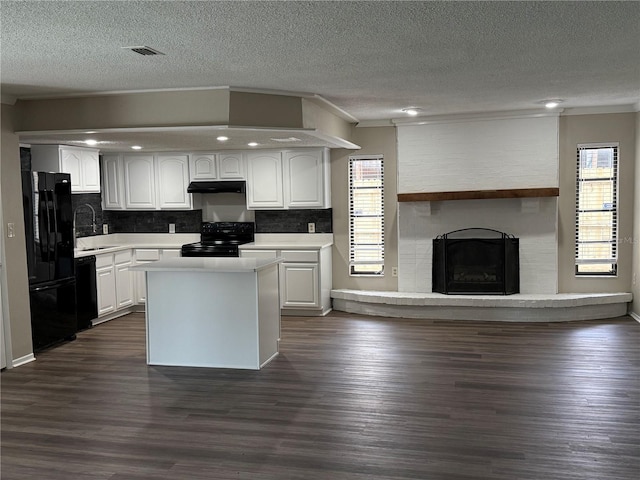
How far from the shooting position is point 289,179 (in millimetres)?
7562

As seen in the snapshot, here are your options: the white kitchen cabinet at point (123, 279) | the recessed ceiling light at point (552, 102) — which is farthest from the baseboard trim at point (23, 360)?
the recessed ceiling light at point (552, 102)

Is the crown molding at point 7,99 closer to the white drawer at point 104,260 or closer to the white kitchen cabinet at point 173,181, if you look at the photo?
the white drawer at point 104,260

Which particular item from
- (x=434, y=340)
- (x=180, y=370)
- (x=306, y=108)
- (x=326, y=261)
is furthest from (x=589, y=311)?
(x=180, y=370)

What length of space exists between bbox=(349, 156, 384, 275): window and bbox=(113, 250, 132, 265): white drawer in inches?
109

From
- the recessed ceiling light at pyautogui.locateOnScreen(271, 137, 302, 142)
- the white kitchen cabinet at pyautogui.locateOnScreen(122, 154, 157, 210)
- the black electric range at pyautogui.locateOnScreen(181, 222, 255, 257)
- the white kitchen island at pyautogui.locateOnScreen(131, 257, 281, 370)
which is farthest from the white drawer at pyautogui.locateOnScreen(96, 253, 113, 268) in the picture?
the recessed ceiling light at pyautogui.locateOnScreen(271, 137, 302, 142)

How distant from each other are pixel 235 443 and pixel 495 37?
2.84m

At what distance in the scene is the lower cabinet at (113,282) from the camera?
7.04 meters

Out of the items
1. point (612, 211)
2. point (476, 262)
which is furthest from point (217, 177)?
point (612, 211)

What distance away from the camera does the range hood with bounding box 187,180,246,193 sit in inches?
301

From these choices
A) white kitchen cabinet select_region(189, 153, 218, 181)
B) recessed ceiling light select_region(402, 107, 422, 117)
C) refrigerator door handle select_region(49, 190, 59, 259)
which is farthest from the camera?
white kitchen cabinet select_region(189, 153, 218, 181)

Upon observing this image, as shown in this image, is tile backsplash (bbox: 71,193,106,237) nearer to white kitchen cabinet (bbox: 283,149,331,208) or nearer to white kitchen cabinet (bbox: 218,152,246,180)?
white kitchen cabinet (bbox: 218,152,246,180)

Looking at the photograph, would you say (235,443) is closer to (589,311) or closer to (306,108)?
(306,108)

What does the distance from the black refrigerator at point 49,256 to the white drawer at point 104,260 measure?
72cm

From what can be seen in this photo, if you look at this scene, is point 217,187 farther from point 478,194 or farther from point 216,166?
point 478,194
